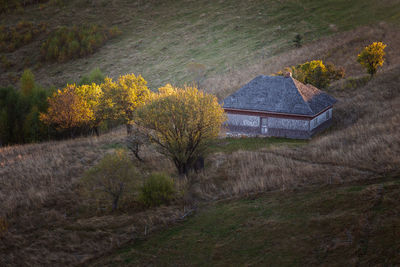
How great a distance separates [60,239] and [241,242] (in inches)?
379

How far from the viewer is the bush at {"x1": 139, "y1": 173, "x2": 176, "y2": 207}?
73.2 feet

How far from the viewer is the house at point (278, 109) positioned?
36.3 m

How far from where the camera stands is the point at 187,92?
25984 millimetres

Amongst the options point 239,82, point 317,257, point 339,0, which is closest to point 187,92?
point 317,257

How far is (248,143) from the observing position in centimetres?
3447

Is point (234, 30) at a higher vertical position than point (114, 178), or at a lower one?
higher

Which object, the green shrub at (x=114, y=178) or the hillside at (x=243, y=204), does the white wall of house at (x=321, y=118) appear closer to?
the hillside at (x=243, y=204)

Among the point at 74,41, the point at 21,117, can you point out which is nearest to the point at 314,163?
the point at 21,117

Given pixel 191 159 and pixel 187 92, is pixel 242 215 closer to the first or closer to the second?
pixel 191 159

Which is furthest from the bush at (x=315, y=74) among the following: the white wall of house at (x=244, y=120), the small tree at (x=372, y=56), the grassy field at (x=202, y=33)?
the grassy field at (x=202, y=33)

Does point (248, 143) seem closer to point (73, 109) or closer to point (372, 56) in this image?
point (73, 109)

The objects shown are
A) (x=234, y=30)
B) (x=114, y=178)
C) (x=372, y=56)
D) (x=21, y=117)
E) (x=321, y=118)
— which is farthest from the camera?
(x=234, y=30)

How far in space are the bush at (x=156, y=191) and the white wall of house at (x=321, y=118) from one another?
763 inches

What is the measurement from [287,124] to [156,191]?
1902 centimetres
